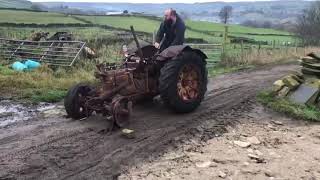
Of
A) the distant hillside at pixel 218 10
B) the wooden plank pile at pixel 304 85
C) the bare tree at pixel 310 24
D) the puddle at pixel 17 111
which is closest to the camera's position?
the puddle at pixel 17 111

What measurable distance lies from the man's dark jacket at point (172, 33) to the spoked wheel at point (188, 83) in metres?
0.83

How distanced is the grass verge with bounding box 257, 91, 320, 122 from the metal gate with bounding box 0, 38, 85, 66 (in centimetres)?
671

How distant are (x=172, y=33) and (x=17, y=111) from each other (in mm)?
3371

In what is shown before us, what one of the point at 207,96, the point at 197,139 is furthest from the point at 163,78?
the point at 207,96

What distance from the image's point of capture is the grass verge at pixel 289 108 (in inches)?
372

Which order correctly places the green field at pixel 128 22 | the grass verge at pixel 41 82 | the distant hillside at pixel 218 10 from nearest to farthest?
1. the grass verge at pixel 41 82
2. the green field at pixel 128 22
3. the distant hillside at pixel 218 10

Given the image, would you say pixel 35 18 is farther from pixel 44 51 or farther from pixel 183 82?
pixel 183 82

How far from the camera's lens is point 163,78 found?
8.76 m

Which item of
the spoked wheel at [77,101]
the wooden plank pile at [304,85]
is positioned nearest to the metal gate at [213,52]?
the wooden plank pile at [304,85]

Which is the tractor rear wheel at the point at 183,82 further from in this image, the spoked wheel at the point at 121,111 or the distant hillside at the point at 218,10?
the distant hillside at the point at 218,10

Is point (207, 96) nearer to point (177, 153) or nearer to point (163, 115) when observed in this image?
point (163, 115)

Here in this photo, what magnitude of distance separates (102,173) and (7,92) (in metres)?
6.36

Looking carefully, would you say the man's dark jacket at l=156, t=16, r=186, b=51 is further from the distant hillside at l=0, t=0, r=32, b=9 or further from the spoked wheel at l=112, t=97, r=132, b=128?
the distant hillside at l=0, t=0, r=32, b=9

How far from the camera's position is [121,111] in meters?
8.20
